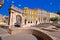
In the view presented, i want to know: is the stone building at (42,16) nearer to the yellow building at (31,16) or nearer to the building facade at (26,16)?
the building facade at (26,16)

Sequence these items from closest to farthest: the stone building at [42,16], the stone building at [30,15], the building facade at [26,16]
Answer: the building facade at [26,16] → the stone building at [30,15] → the stone building at [42,16]

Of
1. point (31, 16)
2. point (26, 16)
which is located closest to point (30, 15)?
point (31, 16)

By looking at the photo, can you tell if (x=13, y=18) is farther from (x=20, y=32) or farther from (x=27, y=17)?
(x=20, y=32)

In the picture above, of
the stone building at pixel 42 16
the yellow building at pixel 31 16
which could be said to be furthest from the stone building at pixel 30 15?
the stone building at pixel 42 16

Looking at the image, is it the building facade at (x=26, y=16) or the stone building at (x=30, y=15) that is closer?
the building facade at (x=26, y=16)

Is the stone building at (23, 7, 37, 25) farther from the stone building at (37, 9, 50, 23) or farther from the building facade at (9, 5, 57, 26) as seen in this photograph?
the stone building at (37, 9, 50, 23)

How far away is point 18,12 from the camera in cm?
3666

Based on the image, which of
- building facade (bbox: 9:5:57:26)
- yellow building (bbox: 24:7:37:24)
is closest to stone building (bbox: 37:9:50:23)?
building facade (bbox: 9:5:57:26)

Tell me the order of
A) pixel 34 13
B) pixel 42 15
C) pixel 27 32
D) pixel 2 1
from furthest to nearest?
pixel 42 15 → pixel 34 13 → pixel 27 32 → pixel 2 1

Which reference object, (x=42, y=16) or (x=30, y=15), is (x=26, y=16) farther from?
(x=42, y=16)

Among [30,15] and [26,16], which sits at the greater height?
[30,15]

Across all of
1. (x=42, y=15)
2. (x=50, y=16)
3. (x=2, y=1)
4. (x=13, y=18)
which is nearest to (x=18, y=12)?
(x=13, y=18)

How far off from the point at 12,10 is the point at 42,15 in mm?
16154

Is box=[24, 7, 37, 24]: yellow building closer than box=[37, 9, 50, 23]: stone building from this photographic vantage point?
Yes
